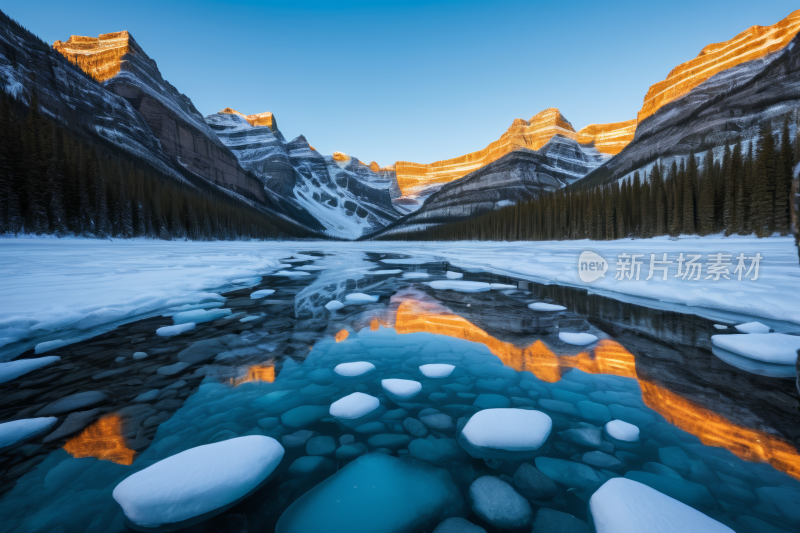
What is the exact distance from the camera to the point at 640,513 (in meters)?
1.84

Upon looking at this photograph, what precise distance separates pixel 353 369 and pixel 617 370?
3672 millimetres

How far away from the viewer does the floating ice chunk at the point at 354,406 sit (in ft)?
10.3

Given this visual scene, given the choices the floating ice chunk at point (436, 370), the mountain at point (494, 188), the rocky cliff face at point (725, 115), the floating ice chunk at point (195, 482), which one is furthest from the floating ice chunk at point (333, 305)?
the mountain at point (494, 188)

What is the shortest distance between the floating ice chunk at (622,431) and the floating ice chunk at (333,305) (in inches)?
245

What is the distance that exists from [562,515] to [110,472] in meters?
3.35

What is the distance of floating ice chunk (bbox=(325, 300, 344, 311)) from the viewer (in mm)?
7934

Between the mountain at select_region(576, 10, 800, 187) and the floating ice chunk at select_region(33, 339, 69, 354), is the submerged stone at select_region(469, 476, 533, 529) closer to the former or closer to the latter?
the floating ice chunk at select_region(33, 339, 69, 354)

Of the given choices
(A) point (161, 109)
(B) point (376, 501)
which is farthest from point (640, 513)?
(A) point (161, 109)

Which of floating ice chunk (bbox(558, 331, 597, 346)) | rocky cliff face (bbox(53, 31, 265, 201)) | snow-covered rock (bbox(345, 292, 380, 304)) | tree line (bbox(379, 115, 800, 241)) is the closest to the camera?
floating ice chunk (bbox(558, 331, 597, 346))

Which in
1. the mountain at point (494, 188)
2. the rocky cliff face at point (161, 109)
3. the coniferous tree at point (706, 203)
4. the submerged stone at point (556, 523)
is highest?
the rocky cliff face at point (161, 109)

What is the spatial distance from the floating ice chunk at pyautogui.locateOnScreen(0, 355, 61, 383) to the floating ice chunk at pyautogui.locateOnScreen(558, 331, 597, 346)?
7.97 m

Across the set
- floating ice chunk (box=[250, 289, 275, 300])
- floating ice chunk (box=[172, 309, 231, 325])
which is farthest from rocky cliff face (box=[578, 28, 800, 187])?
floating ice chunk (box=[172, 309, 231, 325])

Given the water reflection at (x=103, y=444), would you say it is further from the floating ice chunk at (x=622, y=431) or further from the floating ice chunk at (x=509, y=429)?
the floating ice chunk at (x=622, y=431)

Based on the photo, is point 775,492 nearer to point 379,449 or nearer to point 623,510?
point 623,510
